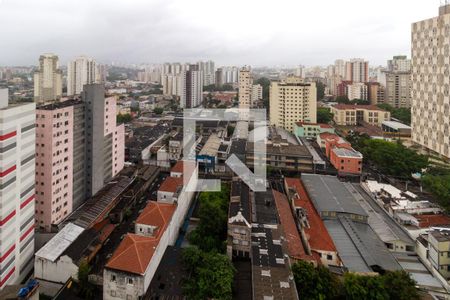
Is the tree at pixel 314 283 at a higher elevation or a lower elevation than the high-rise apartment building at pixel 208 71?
lower

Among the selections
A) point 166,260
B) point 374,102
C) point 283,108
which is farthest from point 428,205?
point 374,102

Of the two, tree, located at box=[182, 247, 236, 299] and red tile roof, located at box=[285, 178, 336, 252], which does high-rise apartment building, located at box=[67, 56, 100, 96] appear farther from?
tree, located at box=[182, 247, 236, 299]

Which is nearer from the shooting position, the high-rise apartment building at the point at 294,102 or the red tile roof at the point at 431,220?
the red tile roof at the point at 431,220

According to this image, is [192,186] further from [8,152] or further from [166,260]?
[8,152]

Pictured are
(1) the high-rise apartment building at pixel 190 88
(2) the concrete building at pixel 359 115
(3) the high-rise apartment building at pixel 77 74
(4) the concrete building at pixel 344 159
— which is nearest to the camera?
(4) the concrete building at pixel 344 159

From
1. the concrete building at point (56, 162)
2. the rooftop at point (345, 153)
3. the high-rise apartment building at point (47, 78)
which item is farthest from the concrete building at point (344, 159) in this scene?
the high-rise apartment building at point (47, 78)

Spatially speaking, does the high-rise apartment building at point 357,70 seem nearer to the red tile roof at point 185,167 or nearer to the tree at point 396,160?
the tree at point 396,160
